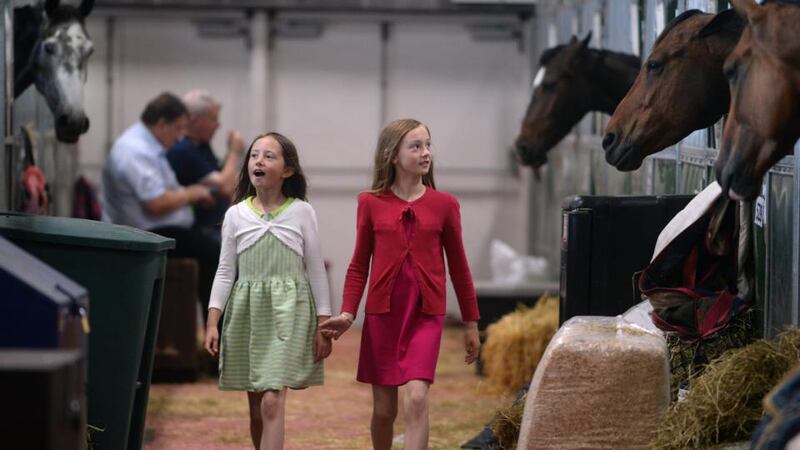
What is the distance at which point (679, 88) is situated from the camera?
17.5 ft

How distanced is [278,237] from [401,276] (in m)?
0.45

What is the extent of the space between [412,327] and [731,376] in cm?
118

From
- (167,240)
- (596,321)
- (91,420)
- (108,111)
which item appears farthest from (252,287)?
(108,111)

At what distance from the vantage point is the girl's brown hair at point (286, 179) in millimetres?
5410

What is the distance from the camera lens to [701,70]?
5250mm

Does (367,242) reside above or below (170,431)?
above

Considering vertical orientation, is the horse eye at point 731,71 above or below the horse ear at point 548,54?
below

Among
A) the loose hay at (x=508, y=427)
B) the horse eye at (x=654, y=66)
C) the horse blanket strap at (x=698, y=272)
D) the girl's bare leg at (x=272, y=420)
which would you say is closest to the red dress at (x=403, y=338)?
the girl's bare leg at (x=272, y=420)

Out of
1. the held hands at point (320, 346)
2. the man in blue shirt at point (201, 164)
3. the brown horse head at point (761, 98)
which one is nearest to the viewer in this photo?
the brown horse head at point (761, 98)

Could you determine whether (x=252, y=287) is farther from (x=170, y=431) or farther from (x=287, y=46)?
(x=287, y=46)

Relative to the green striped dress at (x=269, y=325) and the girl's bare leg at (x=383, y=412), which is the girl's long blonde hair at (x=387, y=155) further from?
the girl's bare leg at (x=383, y=412)

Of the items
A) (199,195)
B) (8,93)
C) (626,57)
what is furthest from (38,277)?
(199,195)

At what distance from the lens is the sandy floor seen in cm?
687

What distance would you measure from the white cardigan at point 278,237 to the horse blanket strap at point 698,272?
3.69 ft
